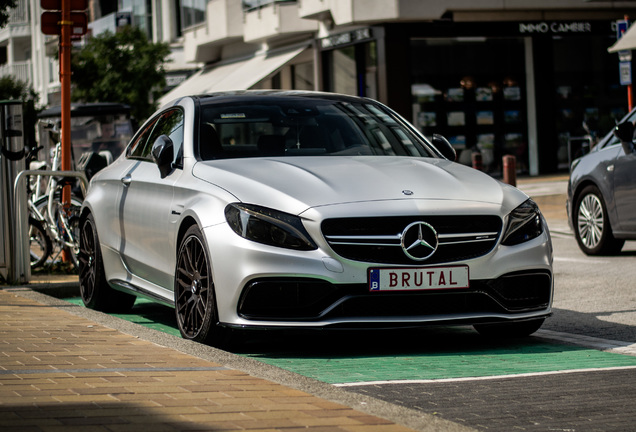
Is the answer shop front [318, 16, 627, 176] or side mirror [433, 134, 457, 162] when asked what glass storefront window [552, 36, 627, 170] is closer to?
shop front [318, 16, 627, 176]

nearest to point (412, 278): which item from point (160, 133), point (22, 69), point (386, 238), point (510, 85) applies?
point (386, 238)

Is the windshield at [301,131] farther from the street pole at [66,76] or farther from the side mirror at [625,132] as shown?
the street pole at [66,76]

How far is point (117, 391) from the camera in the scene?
191 inches

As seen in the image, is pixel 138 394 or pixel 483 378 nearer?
pixel 138 394

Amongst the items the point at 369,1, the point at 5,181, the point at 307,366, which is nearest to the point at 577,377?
the point at 307,366

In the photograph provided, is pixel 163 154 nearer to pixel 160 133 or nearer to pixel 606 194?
pixel 160 133

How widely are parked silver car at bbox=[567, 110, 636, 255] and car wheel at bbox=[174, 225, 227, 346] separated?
249 inches

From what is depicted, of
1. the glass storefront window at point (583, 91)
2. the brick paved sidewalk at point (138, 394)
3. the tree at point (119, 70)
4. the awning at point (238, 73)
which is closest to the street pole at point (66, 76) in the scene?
the brick paved sidewalk at point (138, 394)

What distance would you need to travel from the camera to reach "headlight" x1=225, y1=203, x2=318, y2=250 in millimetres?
6426

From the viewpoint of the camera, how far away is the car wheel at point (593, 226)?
12.8m

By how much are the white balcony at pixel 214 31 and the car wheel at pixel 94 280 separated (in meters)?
29.4

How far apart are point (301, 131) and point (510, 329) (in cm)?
183

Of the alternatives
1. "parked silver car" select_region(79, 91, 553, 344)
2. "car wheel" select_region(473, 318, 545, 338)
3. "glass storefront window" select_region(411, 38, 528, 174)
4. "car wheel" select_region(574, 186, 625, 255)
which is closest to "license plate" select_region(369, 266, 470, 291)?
"parked silver car" select_region(79, 91, 553, 344)

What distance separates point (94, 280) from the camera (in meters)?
9.03
